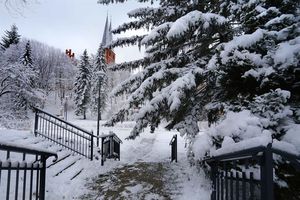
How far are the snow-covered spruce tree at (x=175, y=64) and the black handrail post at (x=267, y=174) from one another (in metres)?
3.84

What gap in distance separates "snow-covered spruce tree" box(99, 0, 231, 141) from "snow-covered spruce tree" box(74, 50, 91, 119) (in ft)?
142

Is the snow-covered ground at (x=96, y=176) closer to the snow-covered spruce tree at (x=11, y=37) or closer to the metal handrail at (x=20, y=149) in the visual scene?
the metal handrail at (x=20, y=149)

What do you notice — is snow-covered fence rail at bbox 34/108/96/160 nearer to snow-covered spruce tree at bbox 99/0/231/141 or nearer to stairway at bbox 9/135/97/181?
stairway at bbox 9/135/97/181

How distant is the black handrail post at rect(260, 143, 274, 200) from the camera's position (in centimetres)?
214

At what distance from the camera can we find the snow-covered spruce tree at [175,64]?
623cm

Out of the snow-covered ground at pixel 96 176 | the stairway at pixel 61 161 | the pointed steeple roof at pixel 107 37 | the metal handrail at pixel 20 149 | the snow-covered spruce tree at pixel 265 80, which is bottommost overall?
the snow-covered ground at pixel 96 176

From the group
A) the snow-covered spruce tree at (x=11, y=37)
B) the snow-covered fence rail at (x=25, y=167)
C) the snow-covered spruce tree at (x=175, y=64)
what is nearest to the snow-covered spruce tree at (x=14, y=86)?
the snow-covered spruce tree at (x=11, y=37)

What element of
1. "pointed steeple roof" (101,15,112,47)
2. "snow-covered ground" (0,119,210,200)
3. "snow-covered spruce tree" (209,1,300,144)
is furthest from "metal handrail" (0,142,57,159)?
"pointed steeple roof" (101,15,112,47)

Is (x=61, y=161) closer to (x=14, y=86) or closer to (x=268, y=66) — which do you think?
(x=268, y=66)

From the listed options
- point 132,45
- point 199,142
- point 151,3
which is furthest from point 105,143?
point 199,142

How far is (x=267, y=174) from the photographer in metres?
2.17

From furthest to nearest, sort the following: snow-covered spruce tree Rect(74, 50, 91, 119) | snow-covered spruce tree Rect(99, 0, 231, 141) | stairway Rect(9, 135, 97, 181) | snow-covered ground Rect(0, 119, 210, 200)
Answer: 1. snow-covered spruce tree Rect(74, 50, 91, 119)
2. stairway Rect(9, 135, 97, 181)
3. snow-covered ground Rect(0, 119, 210, 200)
4. snow-covered spruce tree Rect(99, 0, 231, 141)

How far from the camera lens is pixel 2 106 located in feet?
92.1

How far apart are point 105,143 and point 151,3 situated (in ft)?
17.5
